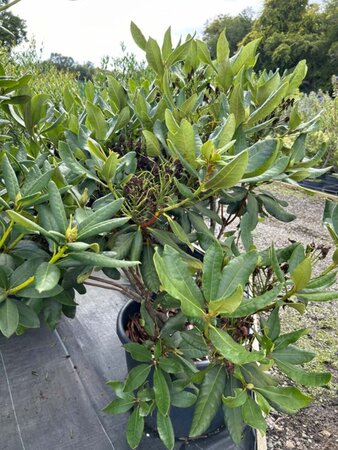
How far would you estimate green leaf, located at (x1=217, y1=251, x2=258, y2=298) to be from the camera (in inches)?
24.6

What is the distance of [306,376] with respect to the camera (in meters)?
0.72

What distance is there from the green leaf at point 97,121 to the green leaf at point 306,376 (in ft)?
2.22

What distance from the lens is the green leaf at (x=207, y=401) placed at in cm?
80

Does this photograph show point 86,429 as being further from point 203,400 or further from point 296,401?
point 296,401

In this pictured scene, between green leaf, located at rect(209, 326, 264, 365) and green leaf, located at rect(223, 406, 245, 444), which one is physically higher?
green leaf, located at rect(209, 326, 264, 365)

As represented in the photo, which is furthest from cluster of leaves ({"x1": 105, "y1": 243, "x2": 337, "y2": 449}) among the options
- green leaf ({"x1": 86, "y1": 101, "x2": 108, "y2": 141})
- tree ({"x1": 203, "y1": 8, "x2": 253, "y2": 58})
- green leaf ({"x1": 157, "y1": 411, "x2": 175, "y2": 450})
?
tree ({"x1": 203, "y1": 8, "x2": 253, "y2": 58})

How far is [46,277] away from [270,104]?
23.9 inches

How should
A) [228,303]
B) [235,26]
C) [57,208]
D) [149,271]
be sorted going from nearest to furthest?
[228,303]
[57,208]
[149,271]
[235,26]

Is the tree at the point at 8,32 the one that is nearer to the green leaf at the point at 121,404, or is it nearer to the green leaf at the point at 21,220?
the green leaf at the point at 21,220

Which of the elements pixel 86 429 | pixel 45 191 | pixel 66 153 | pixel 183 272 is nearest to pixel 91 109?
pixel 66 153

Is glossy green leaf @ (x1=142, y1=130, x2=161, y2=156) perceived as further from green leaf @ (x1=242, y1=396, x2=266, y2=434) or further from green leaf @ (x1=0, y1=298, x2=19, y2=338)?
green leaf @ (x1=242, y1=396, x2=266, y2=434)

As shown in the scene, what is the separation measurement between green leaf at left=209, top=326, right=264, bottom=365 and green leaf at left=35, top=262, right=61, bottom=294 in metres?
0.26

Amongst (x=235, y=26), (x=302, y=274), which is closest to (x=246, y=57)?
(x=302, y=274)

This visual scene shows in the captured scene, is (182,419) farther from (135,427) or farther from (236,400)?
(236,400)
